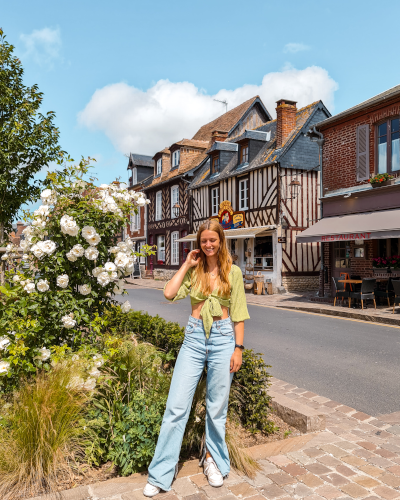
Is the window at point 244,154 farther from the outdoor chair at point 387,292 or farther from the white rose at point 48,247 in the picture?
the white rose at point 48,247

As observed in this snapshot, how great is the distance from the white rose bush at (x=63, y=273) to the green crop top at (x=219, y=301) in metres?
0.75

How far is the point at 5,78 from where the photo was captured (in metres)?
6.89

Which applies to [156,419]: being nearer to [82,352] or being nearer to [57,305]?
[82,352]

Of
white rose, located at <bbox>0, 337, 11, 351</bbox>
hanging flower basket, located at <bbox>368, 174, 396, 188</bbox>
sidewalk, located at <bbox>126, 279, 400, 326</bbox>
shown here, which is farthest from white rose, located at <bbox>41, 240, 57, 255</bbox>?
hanging flower basket, located at <bbox>368, 174, 396, 188</bbox>

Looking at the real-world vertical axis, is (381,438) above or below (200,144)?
below

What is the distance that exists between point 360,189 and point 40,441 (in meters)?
12.7

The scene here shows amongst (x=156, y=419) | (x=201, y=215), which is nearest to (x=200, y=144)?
(x=201, y=215)

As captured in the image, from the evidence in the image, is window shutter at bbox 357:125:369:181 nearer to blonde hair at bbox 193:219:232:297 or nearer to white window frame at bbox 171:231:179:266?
blonde hair at bbox 193:219:232:297

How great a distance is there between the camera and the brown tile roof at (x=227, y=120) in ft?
80.7

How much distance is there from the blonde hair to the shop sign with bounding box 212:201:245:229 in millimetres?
17016

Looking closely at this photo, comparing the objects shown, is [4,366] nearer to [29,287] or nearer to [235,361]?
[29,287]

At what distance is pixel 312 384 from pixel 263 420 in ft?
6.21

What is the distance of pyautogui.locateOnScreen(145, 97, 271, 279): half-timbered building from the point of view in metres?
24.5

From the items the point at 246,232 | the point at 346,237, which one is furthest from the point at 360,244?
the point at 246,232
